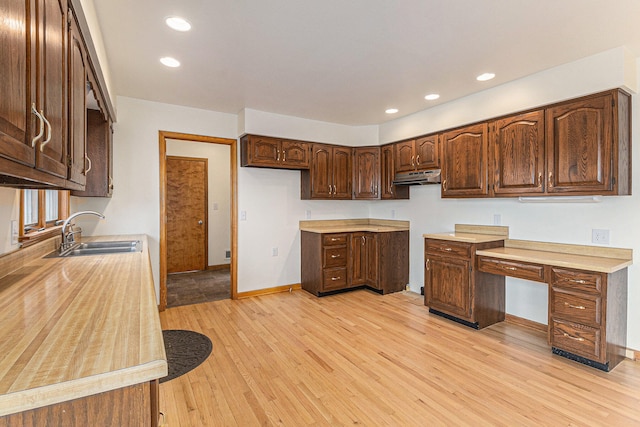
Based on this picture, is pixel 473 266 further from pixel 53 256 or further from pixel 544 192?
pixel 53 256

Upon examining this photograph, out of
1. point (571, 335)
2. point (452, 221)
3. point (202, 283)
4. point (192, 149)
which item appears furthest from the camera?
point (192, 149)

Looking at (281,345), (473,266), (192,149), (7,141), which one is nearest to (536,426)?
(473,266)

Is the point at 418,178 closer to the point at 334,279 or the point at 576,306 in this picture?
the point at 334,279

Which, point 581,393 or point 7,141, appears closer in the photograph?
point 7,141

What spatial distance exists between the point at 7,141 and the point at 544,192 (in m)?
3.52

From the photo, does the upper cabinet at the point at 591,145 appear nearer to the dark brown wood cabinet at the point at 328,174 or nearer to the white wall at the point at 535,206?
the white wall at the point at 535,206

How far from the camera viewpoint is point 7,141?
29.2 inches

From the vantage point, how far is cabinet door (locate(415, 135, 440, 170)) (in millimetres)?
3965

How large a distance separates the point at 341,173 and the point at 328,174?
0.23 meters

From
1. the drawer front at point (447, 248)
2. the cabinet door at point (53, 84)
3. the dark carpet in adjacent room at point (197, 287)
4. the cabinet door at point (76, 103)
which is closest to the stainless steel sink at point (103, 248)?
the cabinet door at point (76, 103)

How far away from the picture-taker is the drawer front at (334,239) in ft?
14.4

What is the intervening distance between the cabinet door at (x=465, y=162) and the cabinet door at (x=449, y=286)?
2.62 feet

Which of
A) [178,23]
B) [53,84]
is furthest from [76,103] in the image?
[178,23]

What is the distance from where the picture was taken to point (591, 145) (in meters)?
2.63
